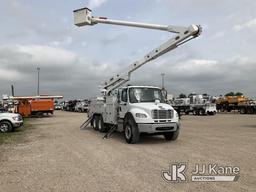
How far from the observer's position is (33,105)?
44.9 m

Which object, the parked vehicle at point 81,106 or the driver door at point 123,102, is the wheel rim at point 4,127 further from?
the parked vehicle at point 81,106

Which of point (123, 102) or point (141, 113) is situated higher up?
point (123, 102)

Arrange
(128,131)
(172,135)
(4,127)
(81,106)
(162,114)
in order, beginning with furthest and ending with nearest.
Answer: (81,106) < (4,127) < (172,135) < (128,131) < (162,114)

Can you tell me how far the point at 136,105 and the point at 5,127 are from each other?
9965mm

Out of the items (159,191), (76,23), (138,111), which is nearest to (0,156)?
(138,111)

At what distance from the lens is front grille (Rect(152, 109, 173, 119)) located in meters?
15.5

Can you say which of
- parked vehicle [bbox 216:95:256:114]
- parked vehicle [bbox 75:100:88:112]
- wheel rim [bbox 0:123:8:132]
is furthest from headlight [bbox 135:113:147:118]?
parked vehicle [bbox 75:100:88:112]

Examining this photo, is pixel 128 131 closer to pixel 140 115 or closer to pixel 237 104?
pixel 140 115

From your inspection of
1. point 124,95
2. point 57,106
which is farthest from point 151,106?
point 57,106

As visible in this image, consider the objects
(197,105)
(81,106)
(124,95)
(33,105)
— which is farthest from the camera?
(81,106)

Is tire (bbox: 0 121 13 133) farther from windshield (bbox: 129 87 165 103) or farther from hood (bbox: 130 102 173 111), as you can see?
hood (bbox: 130 102 173 111)

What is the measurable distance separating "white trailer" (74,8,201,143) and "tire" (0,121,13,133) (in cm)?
497

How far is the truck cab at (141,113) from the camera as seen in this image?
15398mm

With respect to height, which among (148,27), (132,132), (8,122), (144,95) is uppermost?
(148,27)
